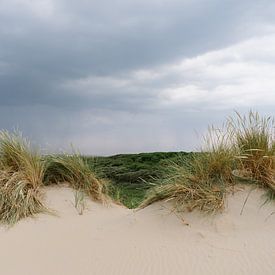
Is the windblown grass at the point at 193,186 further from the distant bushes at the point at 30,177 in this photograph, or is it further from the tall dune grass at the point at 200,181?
the distant bushes at the point at 30,177

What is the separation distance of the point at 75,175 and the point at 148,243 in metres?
2.84

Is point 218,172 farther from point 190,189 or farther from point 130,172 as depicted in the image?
point 130,172

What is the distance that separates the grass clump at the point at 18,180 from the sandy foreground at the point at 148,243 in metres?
0.24

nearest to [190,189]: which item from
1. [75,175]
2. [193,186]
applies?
[193,186]

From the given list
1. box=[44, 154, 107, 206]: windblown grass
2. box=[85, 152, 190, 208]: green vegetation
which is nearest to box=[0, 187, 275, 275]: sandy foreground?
box=[44, 154, 107, 206]: windblown grass

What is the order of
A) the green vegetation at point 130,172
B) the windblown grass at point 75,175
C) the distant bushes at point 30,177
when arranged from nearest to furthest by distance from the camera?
1. the distant bushes at point 30,177
2. the windblown grass at point 75,175
3. the green vegetation at point 130,172

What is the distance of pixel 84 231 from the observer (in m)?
7.01

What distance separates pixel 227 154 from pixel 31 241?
3.16m

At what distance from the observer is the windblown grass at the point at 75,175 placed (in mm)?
8516

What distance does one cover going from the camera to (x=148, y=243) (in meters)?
6.27

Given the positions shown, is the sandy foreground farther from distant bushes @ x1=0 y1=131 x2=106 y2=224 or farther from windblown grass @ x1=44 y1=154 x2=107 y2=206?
windblown grass @ x1=44 y1=154 x2=107 y2=206

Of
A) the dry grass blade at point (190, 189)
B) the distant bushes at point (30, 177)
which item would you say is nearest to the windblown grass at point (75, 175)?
the distant bushes at point (30, 177)

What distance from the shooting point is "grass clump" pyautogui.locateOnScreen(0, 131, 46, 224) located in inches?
293

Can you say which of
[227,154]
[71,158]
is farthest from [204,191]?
[71,158]
